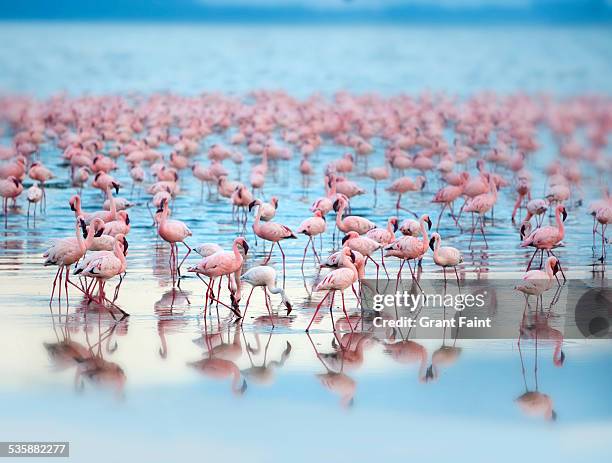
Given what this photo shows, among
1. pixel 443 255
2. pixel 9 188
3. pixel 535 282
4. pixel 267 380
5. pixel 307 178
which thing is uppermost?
pixel 307 178

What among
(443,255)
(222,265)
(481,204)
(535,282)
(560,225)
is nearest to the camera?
(535,282)

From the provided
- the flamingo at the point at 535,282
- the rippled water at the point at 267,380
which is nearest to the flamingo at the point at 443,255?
the rippled water at the point at 267,380

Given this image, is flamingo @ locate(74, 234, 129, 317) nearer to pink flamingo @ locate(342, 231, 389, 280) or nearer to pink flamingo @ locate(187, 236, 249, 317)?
pink flamingo @ locate(187, 236, 249, 317)

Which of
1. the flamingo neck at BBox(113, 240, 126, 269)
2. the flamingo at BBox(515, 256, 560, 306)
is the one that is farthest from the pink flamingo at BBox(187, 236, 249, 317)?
the flamingo at BBox(515, 256, 560, 306)

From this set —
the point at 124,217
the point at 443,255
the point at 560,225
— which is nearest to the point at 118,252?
the point at 124,217

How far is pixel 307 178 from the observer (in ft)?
57.2

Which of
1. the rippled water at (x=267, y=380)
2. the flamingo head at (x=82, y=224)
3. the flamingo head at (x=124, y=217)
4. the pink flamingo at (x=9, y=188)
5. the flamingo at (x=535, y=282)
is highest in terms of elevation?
the pink flamingo at (x=9, y=188)

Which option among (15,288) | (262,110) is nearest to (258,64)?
(262,110)

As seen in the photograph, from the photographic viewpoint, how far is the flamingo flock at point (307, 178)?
31.0ft

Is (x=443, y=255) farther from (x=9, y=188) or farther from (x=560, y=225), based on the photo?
(x=9, y=188)

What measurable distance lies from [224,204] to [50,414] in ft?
27.9

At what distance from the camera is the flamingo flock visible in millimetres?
9445

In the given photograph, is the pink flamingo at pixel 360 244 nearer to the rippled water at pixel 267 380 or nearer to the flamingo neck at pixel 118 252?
the rippled water at pixel 267 380

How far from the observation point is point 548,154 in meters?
22.2
